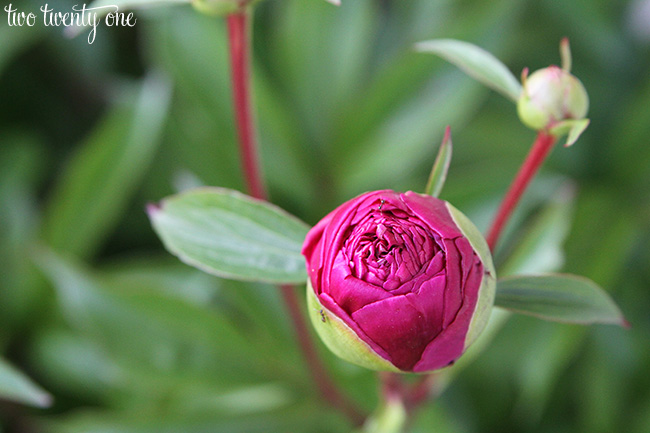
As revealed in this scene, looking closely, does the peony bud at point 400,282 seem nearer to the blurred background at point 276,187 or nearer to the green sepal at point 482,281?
the green sepal at point 482,281

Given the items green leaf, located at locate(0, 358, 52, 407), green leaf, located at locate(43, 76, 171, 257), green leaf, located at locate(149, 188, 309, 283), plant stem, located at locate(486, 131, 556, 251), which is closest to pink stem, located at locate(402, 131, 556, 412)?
plant stem, located at locate(486, 131, 556, 251)

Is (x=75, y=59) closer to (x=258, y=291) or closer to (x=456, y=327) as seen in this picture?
(x=258, y=291)

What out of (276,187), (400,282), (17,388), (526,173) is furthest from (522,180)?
(276,187)

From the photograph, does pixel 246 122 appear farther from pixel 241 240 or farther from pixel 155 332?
pixel 155 332

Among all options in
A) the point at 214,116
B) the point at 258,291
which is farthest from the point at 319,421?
the point at 214,116

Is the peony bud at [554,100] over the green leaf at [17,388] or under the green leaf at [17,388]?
over

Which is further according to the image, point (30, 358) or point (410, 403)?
point (30, 358)

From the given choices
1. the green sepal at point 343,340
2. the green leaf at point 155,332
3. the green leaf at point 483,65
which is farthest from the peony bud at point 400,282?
the green leaf at point 155,332

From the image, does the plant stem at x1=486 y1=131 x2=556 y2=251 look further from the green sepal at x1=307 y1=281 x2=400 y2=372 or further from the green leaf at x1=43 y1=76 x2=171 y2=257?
the green leaf at x1=43 y1=76 x2=171 y2=257
